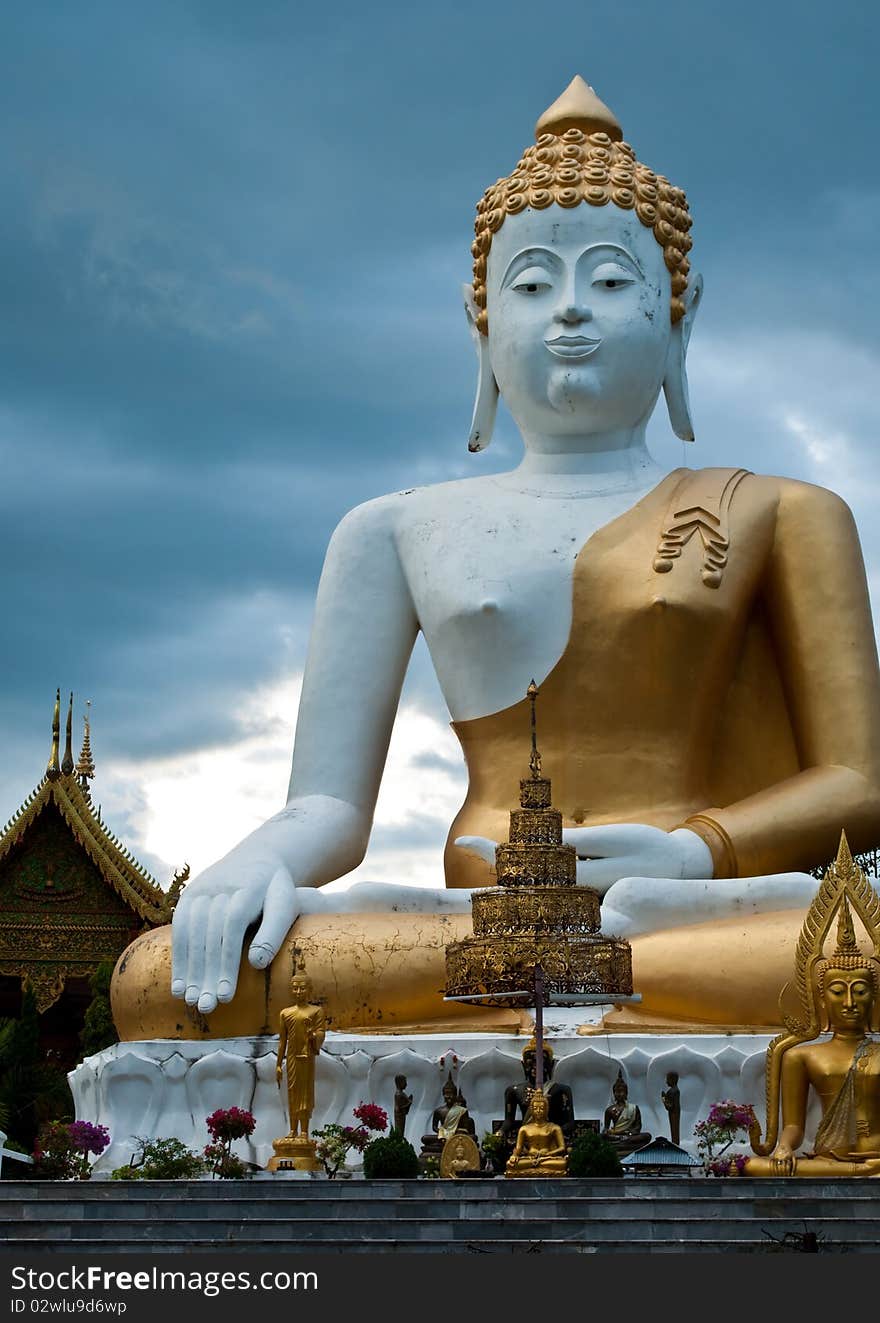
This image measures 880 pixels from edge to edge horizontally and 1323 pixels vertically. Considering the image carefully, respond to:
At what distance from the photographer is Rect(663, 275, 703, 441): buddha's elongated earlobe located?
1302 cm

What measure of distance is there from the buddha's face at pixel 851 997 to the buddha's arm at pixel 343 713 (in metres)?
2.98

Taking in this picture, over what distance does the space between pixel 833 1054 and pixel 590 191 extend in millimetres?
5635

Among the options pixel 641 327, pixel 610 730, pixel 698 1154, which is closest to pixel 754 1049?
pixel 698 1154

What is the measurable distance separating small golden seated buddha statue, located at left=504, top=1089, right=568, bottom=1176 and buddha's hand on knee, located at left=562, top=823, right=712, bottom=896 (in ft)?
7.80

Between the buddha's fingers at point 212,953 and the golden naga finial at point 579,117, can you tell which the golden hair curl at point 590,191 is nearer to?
the golden naga finial at point 579,117

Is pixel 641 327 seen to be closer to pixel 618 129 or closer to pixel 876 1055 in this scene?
pixel 618 129

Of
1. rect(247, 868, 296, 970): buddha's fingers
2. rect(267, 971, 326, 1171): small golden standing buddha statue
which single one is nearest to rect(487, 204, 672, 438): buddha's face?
rect(247, 868, 296, 970): buddha's fingers

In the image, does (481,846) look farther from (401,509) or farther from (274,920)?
(401,509)

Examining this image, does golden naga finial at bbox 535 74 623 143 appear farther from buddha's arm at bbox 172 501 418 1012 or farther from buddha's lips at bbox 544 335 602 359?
buddha's arm at bbox 172 501 418 1012

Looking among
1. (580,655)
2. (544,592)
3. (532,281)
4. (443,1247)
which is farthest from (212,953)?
(532,281)

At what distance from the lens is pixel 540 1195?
7098mm

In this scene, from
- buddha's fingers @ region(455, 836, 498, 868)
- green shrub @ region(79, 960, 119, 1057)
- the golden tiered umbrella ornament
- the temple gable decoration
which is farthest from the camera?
the temple gable decoration

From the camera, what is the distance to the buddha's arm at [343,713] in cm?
1159

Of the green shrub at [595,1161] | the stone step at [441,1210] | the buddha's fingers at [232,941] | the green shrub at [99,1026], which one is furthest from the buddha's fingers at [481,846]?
the green shrub at [99,1026]
